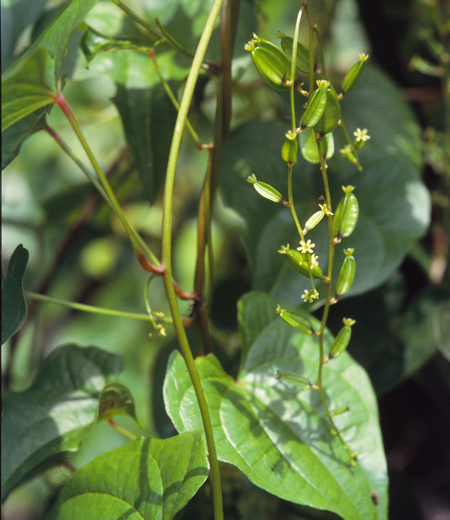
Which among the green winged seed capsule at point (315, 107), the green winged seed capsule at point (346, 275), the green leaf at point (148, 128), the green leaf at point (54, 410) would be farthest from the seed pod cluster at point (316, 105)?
the green leaf at point (54, 410)

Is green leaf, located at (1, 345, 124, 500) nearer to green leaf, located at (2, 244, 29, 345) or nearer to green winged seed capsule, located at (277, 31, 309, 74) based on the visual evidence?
green leaf, located at (2, 244, 29, 345)

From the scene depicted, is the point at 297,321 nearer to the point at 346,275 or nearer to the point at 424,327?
the point at 346,275

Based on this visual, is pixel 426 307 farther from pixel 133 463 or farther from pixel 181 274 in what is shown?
pixel 181 274

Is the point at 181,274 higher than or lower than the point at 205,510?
lower

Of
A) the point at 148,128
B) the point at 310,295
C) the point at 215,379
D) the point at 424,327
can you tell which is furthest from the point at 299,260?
the point at 424,327

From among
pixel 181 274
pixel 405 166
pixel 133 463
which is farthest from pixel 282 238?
pixel 181 274

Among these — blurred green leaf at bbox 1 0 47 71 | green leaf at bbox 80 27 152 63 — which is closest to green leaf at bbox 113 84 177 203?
green leaf at bbox 80 27 152 63
